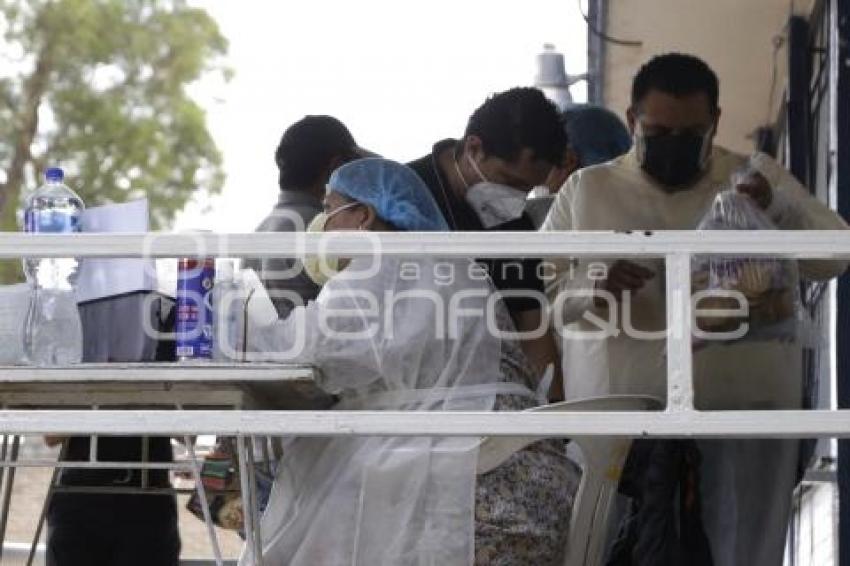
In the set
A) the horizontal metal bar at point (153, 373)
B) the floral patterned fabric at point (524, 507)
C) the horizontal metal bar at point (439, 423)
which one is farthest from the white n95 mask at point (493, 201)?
the horizontal metal bar at point (439, 423)

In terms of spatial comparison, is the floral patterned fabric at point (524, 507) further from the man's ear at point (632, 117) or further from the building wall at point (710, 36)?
the building wall at point (710, 36)

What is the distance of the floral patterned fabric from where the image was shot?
3904 millimetres

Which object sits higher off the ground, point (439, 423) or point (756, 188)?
point (756, 188)

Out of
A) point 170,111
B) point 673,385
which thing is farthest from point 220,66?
point 673,385

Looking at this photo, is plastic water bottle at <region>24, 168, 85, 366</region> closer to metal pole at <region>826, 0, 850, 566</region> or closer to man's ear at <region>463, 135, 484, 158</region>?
man's ear at <region>463, 135, 484, 158</region>

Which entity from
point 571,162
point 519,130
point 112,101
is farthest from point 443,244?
point 112,101

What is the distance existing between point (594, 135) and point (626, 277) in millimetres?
1323

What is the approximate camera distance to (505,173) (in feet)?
15.0

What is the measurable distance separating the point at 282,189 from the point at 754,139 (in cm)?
509

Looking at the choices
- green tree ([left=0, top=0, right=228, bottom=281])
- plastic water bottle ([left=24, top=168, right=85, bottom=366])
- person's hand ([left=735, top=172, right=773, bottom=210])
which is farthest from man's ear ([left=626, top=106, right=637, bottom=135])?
green tree ([left=0, top=0, right=228, bottom=281])

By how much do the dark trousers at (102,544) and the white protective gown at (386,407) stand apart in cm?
66

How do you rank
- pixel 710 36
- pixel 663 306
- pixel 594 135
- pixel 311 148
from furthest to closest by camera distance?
pixel 710 36 → pixel 594 135 → pixel 311 148 → pixel 663 306

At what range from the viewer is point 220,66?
99.6 ft

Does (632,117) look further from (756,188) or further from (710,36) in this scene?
(710,36)
